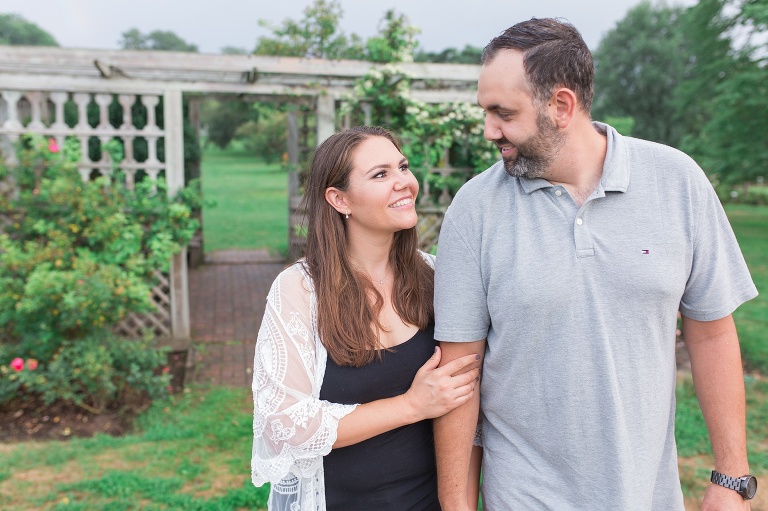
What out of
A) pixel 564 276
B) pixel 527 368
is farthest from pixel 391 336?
pixel 564 276

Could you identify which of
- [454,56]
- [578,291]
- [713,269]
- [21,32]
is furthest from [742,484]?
[21,32]

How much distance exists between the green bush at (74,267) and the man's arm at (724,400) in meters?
3.88

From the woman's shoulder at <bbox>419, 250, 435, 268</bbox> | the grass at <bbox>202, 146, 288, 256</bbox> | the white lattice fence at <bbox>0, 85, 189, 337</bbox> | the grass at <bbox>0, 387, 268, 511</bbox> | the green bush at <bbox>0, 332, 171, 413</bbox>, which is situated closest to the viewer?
the woman's shoulder at <bbox>419, 250, 435, 268</bbox>

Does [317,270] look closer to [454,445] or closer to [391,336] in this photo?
[391,336]

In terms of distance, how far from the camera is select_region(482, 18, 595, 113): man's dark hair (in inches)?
62.5

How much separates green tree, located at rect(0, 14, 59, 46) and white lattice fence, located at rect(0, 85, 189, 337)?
47466 millimetres

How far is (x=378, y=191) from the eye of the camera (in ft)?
6.14

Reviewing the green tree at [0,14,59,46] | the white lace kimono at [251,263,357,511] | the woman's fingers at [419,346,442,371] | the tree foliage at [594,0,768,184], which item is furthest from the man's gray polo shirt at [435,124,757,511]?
the green tree at [0,14,59,46]

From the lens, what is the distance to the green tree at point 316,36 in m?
14.3

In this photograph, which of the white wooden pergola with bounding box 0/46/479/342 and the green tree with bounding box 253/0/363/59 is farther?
the green tree with bounding box 253/0/363/59

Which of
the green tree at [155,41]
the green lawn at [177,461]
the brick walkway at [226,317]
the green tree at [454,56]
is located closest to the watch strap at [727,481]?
the green lawn at [177,461]

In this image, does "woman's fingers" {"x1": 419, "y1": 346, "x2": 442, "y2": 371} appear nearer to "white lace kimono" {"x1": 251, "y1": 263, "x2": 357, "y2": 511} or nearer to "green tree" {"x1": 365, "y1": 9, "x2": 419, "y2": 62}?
"white lace kimono" {"x1": 251, "y1": 263, "x2": 357, "y2": 511}

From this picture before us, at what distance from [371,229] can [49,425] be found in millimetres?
3551

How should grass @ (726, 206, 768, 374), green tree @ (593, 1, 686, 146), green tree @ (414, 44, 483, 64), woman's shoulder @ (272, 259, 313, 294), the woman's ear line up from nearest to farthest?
1. woman's shoulder @ (272, 259, 313, 294)
2. the woman's ear
3. grass @ (726, 206, 768, 374)
4. green tree @ (414, 44, 483, 64)
5. green tree @ (593, 1, 686, 146)
